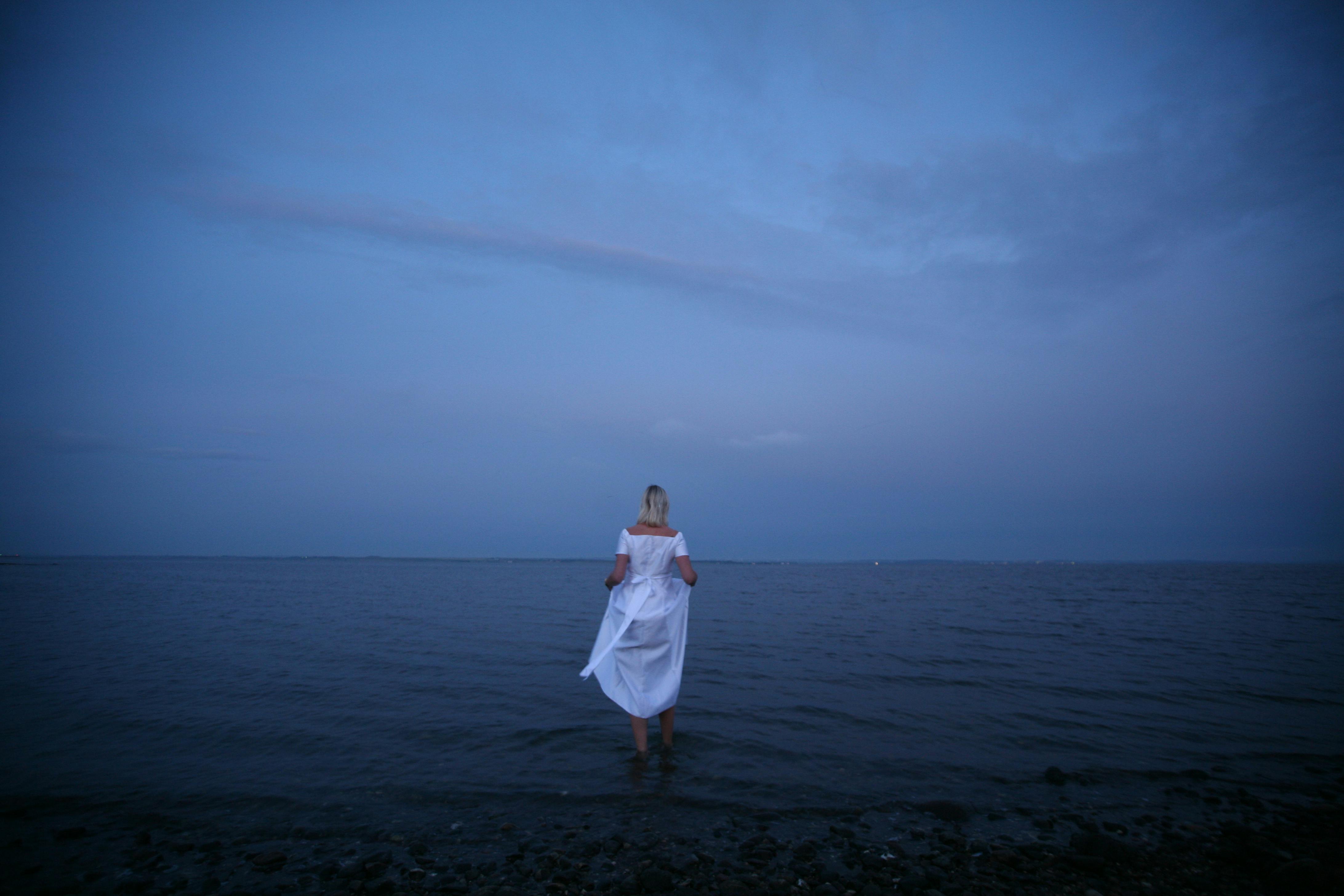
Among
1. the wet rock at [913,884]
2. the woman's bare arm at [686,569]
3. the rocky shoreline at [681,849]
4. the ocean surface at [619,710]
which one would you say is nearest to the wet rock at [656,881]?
the rocky shoreline at [681,849]

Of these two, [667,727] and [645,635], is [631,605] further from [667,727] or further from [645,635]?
[667,727]

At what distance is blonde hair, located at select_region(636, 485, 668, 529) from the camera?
25.7 feet

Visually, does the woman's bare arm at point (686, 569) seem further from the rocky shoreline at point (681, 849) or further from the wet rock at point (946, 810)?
the wet rock at point (946, 810)

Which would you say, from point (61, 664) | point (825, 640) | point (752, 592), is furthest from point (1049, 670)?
point (752, 592)

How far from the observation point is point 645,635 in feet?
25.7

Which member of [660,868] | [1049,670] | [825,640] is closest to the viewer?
[660,868]

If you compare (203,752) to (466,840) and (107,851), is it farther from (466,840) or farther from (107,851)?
(466,840)

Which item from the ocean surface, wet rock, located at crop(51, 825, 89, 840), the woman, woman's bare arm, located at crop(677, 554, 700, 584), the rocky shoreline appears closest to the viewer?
the rocky shoreline

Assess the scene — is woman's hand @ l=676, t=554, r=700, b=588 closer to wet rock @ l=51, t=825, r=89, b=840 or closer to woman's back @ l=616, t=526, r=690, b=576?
woman's back @ l=616, t=526, r=690, b=576

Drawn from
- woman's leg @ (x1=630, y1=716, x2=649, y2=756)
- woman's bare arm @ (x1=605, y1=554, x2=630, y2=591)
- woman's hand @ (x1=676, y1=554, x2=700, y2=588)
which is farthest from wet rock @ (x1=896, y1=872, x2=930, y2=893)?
woman's bare arm @ (x1=605, y1=554, x2=630, y2=591)

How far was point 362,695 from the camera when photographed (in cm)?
1144

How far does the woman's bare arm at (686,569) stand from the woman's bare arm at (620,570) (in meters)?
0.05

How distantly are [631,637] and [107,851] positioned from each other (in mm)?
5118

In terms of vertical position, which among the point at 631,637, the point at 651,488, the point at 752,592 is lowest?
the point at 752,592
